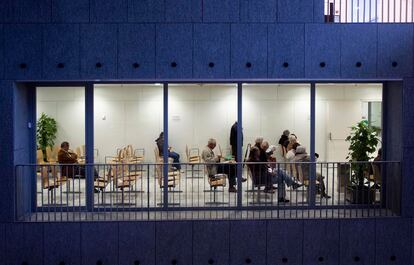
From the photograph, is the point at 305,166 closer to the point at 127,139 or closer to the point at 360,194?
the point at 360,194

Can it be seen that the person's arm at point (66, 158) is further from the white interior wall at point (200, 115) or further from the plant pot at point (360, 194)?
the plant pot at point (360, 194)

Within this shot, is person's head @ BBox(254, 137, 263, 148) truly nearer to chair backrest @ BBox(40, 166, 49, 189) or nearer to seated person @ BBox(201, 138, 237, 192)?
seated person @ BBox(201, 138, 237, 192)

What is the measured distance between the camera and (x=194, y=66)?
986cm

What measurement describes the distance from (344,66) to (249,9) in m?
1.88

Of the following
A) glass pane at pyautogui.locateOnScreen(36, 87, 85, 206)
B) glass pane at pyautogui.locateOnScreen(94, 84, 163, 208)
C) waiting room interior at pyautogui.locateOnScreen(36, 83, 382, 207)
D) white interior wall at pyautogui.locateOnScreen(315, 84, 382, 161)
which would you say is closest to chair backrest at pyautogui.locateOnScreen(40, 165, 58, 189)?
glass pane at pyautogui.locateOnScreen(36, 87, 85, 206)

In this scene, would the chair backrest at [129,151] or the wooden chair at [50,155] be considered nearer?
the chair backrest at [129,151]

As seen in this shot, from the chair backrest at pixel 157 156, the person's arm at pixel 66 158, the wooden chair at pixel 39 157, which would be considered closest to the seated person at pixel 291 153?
the chair backrest at pixel 157 156

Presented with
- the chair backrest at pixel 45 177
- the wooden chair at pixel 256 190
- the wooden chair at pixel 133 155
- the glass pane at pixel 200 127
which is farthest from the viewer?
the wooden chair at pixel 133 155

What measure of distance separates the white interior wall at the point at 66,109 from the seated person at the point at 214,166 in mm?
2217

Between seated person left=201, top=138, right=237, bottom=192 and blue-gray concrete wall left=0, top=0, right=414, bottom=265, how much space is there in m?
0.88

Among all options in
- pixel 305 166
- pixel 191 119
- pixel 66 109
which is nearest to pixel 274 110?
pixel 305 166

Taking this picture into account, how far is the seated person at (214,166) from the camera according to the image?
10.1 metres

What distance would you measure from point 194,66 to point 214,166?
174 cm

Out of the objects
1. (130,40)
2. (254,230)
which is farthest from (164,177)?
(130,40)
